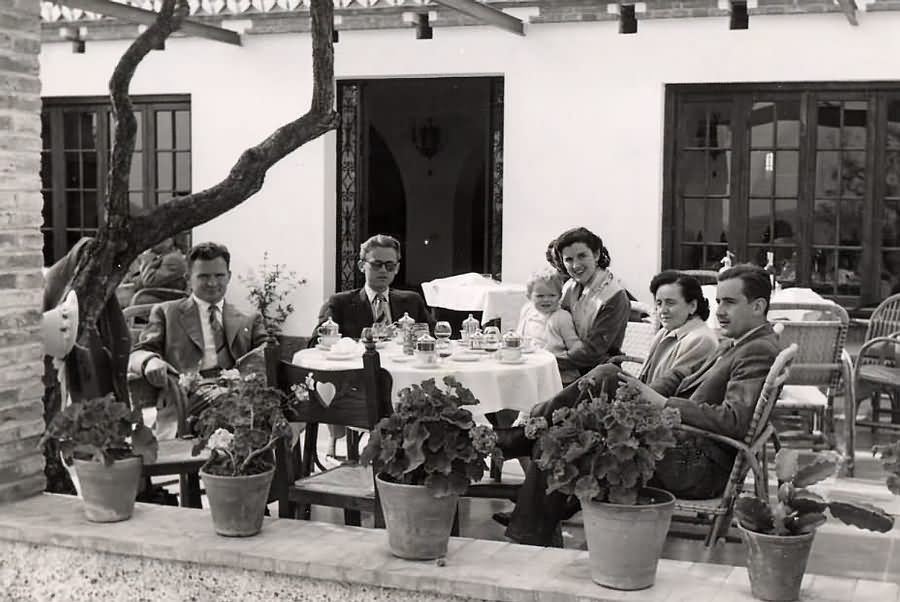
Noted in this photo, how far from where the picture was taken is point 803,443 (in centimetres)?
777

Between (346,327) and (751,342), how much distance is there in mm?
2728

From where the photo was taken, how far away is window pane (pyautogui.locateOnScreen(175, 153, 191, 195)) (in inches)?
455

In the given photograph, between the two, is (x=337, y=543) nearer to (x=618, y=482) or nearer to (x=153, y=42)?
(x=618, y=482)

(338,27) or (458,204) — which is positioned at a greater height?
(338,27)

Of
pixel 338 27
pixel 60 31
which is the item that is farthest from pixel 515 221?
pixel 60 31

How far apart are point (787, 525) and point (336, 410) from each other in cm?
→ 168

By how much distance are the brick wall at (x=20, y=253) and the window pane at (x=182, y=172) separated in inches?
292

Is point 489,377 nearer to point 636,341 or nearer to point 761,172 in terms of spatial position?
point 636,341

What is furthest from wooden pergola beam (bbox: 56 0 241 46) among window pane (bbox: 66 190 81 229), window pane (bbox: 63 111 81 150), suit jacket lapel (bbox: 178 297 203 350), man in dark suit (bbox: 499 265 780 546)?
man in dark suit (bbox: 499 265 780 546)

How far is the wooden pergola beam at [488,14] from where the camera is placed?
9.01m

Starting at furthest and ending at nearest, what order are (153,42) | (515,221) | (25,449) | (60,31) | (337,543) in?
(60,31) → (515,221) → (153,42) → (25,449) → (337,543)

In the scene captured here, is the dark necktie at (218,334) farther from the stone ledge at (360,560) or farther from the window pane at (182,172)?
the window pane at (182,172)

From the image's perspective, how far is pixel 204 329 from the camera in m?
6.31

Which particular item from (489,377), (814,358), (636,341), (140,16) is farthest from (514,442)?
(140,16)
